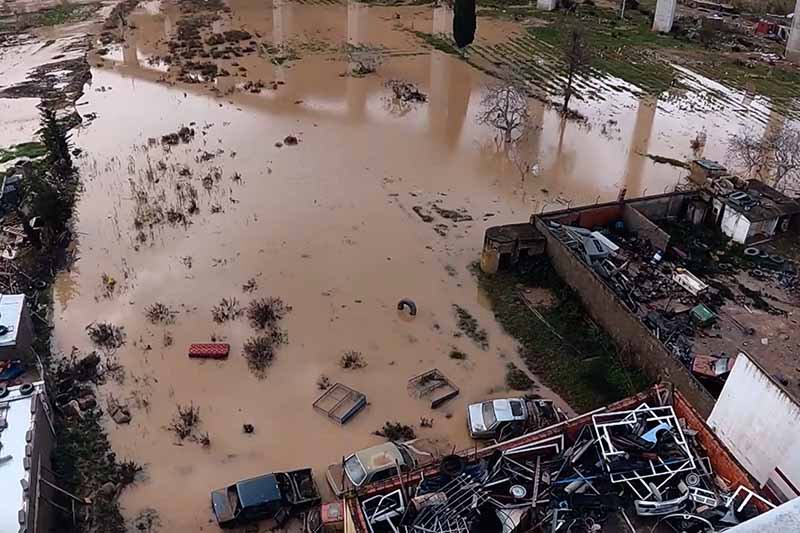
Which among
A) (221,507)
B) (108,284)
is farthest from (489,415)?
(108,284)

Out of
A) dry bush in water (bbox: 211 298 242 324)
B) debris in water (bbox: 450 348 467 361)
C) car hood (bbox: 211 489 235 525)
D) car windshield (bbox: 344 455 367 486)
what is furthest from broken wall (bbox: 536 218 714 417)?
car hood (bbox: 211 489 235 525)

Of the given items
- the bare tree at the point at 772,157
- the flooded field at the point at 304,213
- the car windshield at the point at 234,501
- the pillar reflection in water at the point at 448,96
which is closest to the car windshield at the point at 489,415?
the flooded field at the point at 304,213

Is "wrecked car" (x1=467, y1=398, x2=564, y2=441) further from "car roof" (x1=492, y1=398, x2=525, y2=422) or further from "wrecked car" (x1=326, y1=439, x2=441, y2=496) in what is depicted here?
"wrecked car" (x1=326, y1=439, x2=441, y2=496)

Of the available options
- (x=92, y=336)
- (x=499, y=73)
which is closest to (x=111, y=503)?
(x=92, y=336)

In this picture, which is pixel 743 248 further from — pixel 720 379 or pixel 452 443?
pixel 452 443

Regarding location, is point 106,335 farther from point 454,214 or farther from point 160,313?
point 454,214
